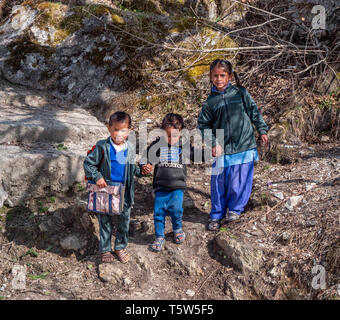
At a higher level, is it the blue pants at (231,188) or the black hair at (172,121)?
the black hair at (172,121)

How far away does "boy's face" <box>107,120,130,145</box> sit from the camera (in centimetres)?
309

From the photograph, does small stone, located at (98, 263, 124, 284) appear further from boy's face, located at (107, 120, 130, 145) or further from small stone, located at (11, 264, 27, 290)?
boy's face, located at (107, 120, 130, 145)

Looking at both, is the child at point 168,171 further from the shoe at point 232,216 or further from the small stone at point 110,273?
the shoe at point 232,216

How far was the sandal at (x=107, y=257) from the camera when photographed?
3.28m

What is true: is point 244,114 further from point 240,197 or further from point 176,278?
point 176,278

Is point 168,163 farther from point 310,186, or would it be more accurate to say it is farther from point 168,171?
point 310,186

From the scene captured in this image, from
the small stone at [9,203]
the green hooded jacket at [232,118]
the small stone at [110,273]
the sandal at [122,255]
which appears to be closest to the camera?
the small stone at [110,273]

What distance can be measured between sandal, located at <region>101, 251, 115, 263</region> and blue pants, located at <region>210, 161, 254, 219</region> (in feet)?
3.81

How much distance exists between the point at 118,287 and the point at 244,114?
2121 mm

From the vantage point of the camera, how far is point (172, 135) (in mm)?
3375

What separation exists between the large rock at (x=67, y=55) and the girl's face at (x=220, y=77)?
2.82 metres

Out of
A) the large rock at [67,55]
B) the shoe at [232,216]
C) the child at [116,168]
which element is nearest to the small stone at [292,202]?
the shoe at [232,216]

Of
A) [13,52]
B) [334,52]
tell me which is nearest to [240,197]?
[334,52]
